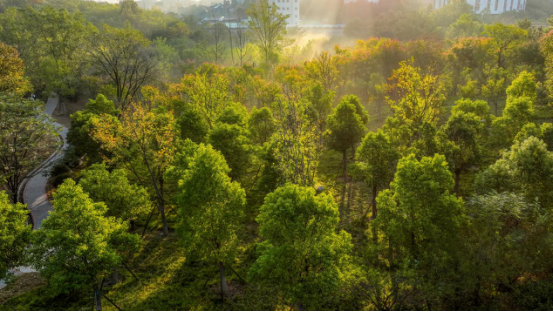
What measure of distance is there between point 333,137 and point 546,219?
16.9m

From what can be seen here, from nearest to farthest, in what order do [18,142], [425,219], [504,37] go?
[425,219] → [18,142] → [504,37]

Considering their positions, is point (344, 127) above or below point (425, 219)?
above

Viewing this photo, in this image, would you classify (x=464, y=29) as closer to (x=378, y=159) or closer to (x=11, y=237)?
(x=378, y=159)

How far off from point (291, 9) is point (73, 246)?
146m

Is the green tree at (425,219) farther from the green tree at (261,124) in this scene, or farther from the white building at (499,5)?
the white building at (499,5)

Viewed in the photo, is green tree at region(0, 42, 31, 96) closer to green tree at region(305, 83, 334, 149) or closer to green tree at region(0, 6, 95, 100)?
green tree at region(0, 6, 95, 100)

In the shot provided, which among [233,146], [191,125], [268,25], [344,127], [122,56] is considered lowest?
[233,146]

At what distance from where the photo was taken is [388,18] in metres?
86.0

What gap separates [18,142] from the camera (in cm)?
2780

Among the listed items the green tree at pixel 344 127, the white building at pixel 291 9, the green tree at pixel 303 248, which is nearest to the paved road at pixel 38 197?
the green tree at pixel 303 248

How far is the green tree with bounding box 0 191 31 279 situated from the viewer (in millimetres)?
19219

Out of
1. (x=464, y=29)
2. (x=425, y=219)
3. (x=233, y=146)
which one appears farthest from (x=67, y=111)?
(x=464, y=29)

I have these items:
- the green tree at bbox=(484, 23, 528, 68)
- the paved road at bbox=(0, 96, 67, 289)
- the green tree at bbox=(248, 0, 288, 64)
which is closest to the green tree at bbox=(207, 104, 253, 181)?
the paved road at bbox=(0, 96, 67, 289)

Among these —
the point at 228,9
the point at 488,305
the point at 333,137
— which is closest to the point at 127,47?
the point at 333,137
